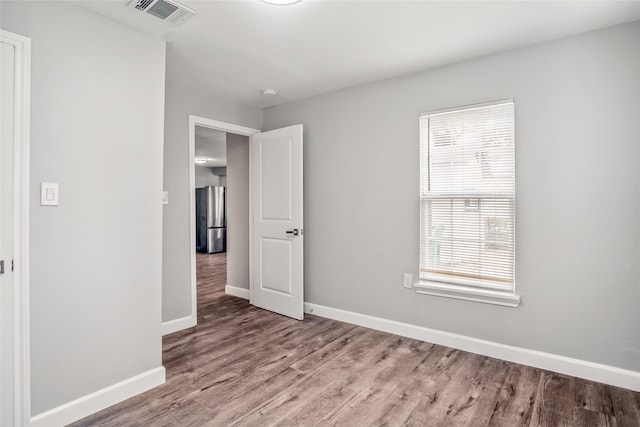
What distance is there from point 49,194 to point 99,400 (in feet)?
4.13

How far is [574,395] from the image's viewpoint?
2.21 meters

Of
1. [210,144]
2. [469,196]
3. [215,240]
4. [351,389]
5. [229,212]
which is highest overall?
[210,144]

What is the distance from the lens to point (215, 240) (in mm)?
9195

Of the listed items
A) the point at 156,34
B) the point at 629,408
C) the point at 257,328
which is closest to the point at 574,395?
the point at 629,408

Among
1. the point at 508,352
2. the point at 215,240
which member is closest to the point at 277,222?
the point at 508,352

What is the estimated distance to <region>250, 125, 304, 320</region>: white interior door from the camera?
12.2 ft

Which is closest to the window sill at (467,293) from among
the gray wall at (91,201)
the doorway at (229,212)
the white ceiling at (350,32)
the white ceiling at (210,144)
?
the white ceiling at (350,32)

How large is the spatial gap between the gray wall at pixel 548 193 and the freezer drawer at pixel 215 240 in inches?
256

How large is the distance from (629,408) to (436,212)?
1756 millimetres

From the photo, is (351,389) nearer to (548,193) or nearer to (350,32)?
(548,193)

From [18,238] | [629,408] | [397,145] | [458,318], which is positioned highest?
[397,145]

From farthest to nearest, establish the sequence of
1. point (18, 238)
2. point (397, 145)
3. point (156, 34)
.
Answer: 1. point (397, 145)
2. point (156, 34)
3. point (18, 238)

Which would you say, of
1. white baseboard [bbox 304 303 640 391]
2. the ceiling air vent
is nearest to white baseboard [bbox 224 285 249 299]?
white baseboard [bbox 304 303 640 391]

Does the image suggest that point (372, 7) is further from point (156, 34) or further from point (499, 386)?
point (499, 386)
